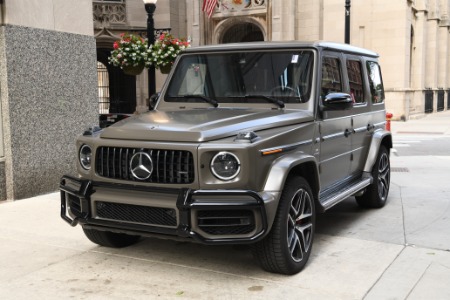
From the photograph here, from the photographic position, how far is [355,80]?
6543 millimetres

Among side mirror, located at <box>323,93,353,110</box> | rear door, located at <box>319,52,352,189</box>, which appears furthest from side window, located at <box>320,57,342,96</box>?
side mirror, located at <box>323,93,353,110</box>

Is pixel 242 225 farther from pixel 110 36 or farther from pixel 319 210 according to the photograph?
pixel 110 36

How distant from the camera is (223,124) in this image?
14.6 feet

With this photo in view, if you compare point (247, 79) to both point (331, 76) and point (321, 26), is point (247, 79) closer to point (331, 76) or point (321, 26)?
point (331, 76)

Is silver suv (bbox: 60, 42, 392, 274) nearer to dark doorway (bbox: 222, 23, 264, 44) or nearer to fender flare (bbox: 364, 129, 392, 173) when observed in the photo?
Result: fender flare (bbox: 364, 129, 392, 173)

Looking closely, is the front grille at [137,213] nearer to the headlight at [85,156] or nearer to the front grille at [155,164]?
the front grille at [155,164]

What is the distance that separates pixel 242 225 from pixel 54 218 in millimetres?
3460

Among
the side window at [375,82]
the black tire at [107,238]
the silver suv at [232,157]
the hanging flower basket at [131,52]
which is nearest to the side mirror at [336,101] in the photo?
the silver suv at [232,157]

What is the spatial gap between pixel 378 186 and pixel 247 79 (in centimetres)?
267

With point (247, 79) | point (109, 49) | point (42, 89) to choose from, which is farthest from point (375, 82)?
point (109, 49)

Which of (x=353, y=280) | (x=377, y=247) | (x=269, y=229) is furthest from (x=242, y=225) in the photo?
(x=377, y=247)

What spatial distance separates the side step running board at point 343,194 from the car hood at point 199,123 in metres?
0.85

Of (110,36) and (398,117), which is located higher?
(110,36)

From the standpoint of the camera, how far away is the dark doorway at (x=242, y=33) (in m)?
29.9
